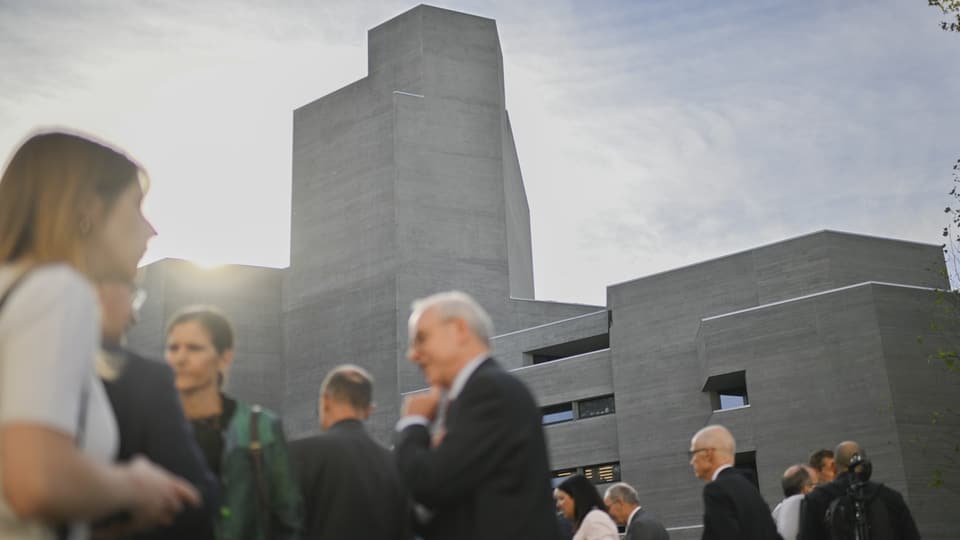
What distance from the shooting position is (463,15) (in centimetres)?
5006

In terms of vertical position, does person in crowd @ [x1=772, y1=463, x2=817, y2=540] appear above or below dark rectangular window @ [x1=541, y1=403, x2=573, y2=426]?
below

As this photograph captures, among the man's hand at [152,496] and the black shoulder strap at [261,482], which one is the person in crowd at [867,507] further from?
the man's hand at [152,496]

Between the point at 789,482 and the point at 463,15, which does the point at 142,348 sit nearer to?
the point at 463,15

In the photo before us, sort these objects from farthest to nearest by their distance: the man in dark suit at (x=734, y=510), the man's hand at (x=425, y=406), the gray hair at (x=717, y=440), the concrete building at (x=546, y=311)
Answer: the concrete building at (x=546, y=311) → the gray hair at (x=717, y=440) → the man in dark suit at (x=734, y=510) → the man's hand at (x=425, y=406)

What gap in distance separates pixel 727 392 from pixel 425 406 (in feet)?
98.8

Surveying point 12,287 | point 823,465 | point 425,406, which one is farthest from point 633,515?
point 12,287

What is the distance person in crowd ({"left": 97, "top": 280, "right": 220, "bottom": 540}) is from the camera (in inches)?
81.0

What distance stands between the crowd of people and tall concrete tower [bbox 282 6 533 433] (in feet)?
126

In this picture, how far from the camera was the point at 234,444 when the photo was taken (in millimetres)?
3338

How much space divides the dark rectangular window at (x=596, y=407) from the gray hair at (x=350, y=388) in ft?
106

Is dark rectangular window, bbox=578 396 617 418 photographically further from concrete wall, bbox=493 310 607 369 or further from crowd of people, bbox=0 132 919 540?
crowd of people, bbox=0 132 919 540

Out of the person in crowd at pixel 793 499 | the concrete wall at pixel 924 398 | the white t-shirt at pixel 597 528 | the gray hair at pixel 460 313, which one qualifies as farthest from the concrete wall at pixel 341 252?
the gray hair at pixel 460 313

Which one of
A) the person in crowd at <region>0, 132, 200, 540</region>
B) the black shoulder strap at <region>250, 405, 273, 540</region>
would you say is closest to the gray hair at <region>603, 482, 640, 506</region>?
the black shoulder strap at <region>250, 405, 273, 540</region>

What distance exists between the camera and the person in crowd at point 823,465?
8.25 metres
